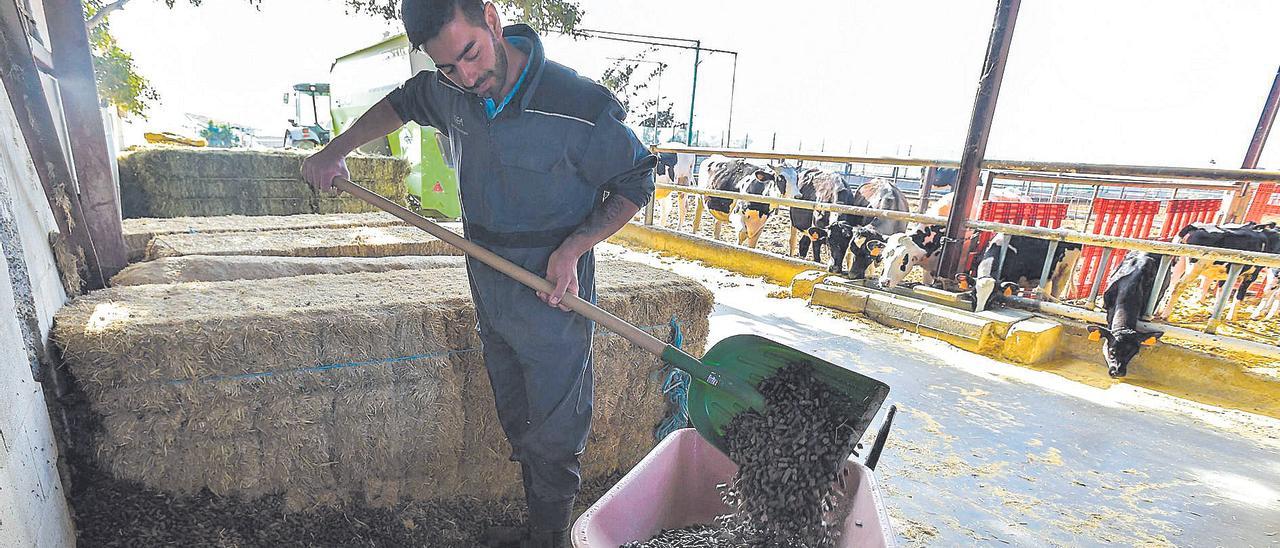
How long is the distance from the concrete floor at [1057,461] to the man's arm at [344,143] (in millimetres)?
2420

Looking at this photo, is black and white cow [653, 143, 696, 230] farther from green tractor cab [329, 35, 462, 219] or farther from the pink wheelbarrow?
the pink wheelbarrow

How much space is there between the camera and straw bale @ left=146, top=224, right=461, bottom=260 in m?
2.65

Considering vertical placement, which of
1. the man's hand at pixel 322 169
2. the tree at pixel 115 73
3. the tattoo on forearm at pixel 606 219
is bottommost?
the tattoo on forearm at pixel 606 219

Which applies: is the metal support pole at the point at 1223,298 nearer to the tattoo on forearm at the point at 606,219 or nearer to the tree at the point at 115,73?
the tattoo on forearm at the point at 606,219

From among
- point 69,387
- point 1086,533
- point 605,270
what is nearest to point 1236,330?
point 1086,533

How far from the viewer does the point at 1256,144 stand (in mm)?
6238

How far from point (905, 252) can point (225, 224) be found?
5384 mm

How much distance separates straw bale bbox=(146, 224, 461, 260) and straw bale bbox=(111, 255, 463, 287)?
21 centimetres

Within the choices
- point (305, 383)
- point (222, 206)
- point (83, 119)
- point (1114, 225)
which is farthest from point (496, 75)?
point (1114, 225)

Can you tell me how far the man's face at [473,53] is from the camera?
136cm

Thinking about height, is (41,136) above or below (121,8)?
below

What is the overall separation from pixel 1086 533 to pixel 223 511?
123 inches

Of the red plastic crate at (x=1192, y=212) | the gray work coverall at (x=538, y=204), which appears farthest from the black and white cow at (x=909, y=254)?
the gray work coverall at (x=538, y=204)

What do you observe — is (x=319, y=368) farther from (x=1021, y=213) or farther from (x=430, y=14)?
(x=1021, y=213)
